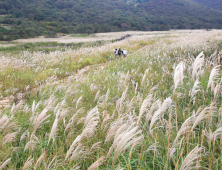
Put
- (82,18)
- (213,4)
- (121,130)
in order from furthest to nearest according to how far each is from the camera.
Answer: (213,4), (82,18), (121,130)

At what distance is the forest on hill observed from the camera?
208 ft

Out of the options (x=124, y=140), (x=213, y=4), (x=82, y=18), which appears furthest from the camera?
(x=213, y=4)

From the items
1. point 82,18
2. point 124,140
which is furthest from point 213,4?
point 124,140

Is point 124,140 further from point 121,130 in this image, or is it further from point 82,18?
point 82,18

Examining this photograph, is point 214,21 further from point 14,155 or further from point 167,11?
point 14,155

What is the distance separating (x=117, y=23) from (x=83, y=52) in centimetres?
8346

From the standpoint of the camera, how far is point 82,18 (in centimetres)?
9656

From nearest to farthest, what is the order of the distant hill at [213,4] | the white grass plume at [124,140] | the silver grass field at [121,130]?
the white grass plume at [124,140] < the silver grass field at [121,130] < the distant hill at [213,4]

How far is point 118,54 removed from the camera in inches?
447

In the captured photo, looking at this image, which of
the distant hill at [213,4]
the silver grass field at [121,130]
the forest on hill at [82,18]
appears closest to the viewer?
the silver grass field at [121,130]

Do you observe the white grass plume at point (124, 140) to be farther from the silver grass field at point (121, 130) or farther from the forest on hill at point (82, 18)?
the forest on hill at point (82, 18)

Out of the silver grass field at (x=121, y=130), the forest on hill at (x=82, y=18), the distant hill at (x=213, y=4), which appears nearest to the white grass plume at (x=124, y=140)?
the silver grass field at (x=121, y=130)

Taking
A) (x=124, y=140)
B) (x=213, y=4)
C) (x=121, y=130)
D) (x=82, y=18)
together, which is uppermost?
(x=213, y=4)

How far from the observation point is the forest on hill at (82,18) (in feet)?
208
